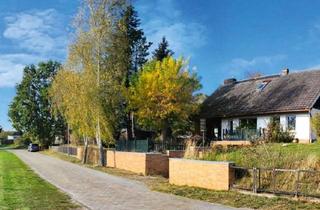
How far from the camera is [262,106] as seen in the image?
39281mm

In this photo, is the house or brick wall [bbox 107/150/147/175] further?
the house

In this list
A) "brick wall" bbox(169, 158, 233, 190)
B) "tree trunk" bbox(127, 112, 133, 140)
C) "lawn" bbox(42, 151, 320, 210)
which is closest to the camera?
"lawn" bbox(42, 151, 320, 210)

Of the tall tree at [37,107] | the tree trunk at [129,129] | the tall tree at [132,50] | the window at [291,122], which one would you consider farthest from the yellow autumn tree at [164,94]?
the tall tree at [37,107]

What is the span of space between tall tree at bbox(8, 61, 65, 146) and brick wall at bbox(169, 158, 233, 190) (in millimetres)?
72435

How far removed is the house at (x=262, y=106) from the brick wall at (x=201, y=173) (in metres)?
15.3

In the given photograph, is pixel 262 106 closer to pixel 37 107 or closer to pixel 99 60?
pixel 99 60

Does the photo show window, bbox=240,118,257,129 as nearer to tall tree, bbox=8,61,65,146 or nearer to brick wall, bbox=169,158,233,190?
brick wall, bbox=169,158,233,190

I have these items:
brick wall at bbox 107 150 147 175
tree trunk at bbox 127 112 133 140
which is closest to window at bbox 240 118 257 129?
brick wall at bbox 107 150 147 175

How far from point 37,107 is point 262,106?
61410 millimetres

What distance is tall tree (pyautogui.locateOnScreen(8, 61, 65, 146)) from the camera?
90.2m

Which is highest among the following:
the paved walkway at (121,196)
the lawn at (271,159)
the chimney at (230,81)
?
the chimney at (230,81)

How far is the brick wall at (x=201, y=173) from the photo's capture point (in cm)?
1681

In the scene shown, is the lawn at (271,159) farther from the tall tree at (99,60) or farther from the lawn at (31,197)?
the tall tree at (99,60)

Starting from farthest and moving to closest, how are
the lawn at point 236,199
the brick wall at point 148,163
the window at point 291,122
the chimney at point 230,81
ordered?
the chimney at point 230,81
the window at point 291,122
the brick wall at point 148,163
the lawn at point 236,199
